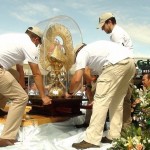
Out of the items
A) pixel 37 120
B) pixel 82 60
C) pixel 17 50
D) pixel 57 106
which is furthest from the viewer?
pixel 57 106

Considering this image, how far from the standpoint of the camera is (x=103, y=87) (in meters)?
3.68

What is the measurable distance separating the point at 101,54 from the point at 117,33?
0.80 m

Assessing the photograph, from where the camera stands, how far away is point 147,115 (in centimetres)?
356

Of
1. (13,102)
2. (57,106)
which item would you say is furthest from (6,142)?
(57,106)

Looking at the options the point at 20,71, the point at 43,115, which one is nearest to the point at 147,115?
the point at 43,115

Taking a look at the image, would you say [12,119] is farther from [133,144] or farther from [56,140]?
[133,144]

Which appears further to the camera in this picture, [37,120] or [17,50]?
[37,120]

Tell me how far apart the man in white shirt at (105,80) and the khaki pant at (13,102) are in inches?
23.8

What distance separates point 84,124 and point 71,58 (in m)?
A: 1.02

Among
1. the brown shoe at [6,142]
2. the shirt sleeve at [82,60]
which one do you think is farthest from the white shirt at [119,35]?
the brown shoe at [6,142]

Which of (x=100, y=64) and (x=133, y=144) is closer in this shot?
(x=133, y=144)

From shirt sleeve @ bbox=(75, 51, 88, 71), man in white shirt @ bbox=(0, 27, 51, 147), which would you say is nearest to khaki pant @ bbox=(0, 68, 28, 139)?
man in white shirt @ bbox=(0, 27, 51, 147)

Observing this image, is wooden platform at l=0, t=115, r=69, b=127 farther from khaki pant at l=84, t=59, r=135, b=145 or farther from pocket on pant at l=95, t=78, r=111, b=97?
pocket on pant at l=95, t=78, r=111, b=97

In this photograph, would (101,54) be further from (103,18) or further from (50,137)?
(50,137)
